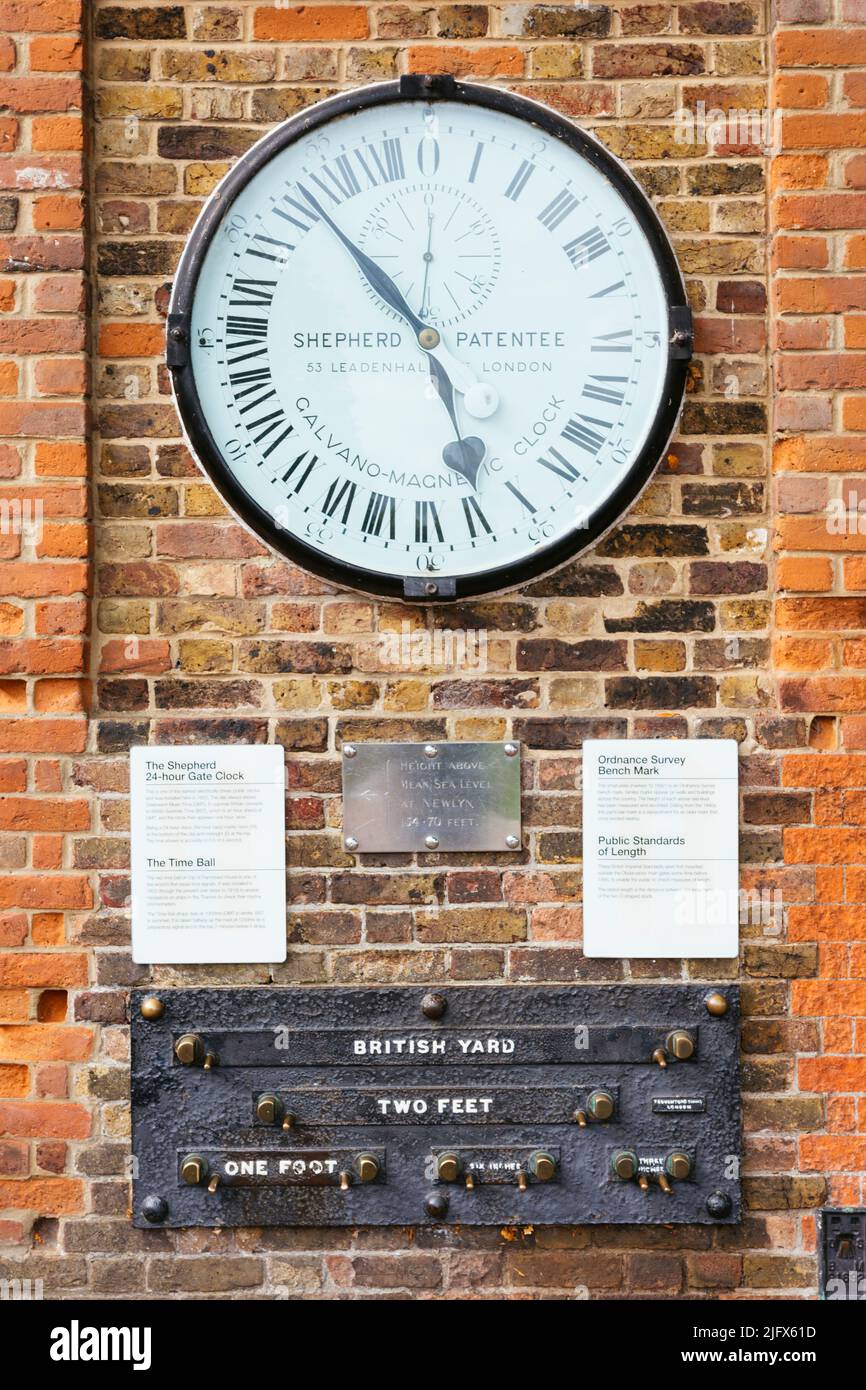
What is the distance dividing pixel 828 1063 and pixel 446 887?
2.86 feet

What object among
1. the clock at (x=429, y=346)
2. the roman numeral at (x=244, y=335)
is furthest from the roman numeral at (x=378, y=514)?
the roman numeral at (x=244, y=335)

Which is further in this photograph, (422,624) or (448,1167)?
(422,624)

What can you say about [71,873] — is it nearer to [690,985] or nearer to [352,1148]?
[352,1148]

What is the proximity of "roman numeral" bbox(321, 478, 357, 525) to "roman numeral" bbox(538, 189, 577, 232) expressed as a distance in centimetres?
68

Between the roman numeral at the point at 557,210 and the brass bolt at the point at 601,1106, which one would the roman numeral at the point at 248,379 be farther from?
the brass bolt at the point at 601,1106

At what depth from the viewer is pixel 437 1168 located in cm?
266

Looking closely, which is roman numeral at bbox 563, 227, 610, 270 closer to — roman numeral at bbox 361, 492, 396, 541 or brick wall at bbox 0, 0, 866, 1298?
brick wall at bbox 0, 0, 866, 1298

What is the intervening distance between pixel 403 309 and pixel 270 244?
307 millimetres

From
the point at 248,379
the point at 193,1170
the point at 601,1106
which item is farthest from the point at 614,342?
the point at 193,1170

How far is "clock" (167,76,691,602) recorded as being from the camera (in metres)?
2.69

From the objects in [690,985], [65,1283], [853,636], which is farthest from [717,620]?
[65,1283]

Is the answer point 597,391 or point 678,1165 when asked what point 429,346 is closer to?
point 597,391

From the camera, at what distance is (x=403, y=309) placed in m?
2.70

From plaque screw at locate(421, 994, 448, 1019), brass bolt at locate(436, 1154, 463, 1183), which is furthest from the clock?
brass bolt at locate(436, 1154, 463, 1183)
